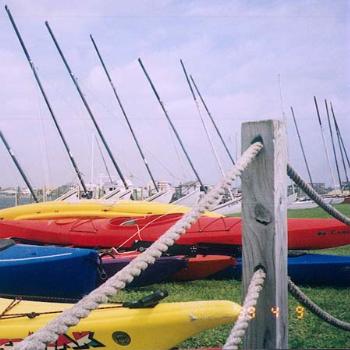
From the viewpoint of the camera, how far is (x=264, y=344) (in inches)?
75.9

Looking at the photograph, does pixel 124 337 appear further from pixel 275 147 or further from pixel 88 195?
pixel 88 195

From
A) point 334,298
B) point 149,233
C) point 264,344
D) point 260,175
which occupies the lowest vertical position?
point 334,298

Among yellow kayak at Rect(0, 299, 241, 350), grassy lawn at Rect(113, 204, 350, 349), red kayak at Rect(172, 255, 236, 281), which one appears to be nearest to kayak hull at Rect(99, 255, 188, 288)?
grassy lawn at Rect(113, 204, 350, 349)

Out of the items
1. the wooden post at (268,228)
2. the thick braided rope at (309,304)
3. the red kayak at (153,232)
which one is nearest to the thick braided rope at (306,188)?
the wooden post at (268,228)

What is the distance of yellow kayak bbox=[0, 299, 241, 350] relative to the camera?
8.70ft

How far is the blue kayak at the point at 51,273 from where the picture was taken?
17.0ft

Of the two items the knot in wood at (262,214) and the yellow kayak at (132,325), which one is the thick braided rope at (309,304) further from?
the yellow kayak at (132,325)

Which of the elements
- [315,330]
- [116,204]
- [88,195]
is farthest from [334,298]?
[88,195]

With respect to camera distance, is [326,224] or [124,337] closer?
[124,337]

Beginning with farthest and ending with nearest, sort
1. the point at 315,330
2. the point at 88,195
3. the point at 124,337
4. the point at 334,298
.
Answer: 1. the point at 88,195
2. the point at 334,298
3. the point at 315,330
4. the point at 124,337

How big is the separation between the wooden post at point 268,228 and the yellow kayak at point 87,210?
8.69 metres

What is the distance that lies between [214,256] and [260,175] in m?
5.26

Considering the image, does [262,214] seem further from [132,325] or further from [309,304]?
[132,325]

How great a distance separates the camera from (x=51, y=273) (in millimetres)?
5250
